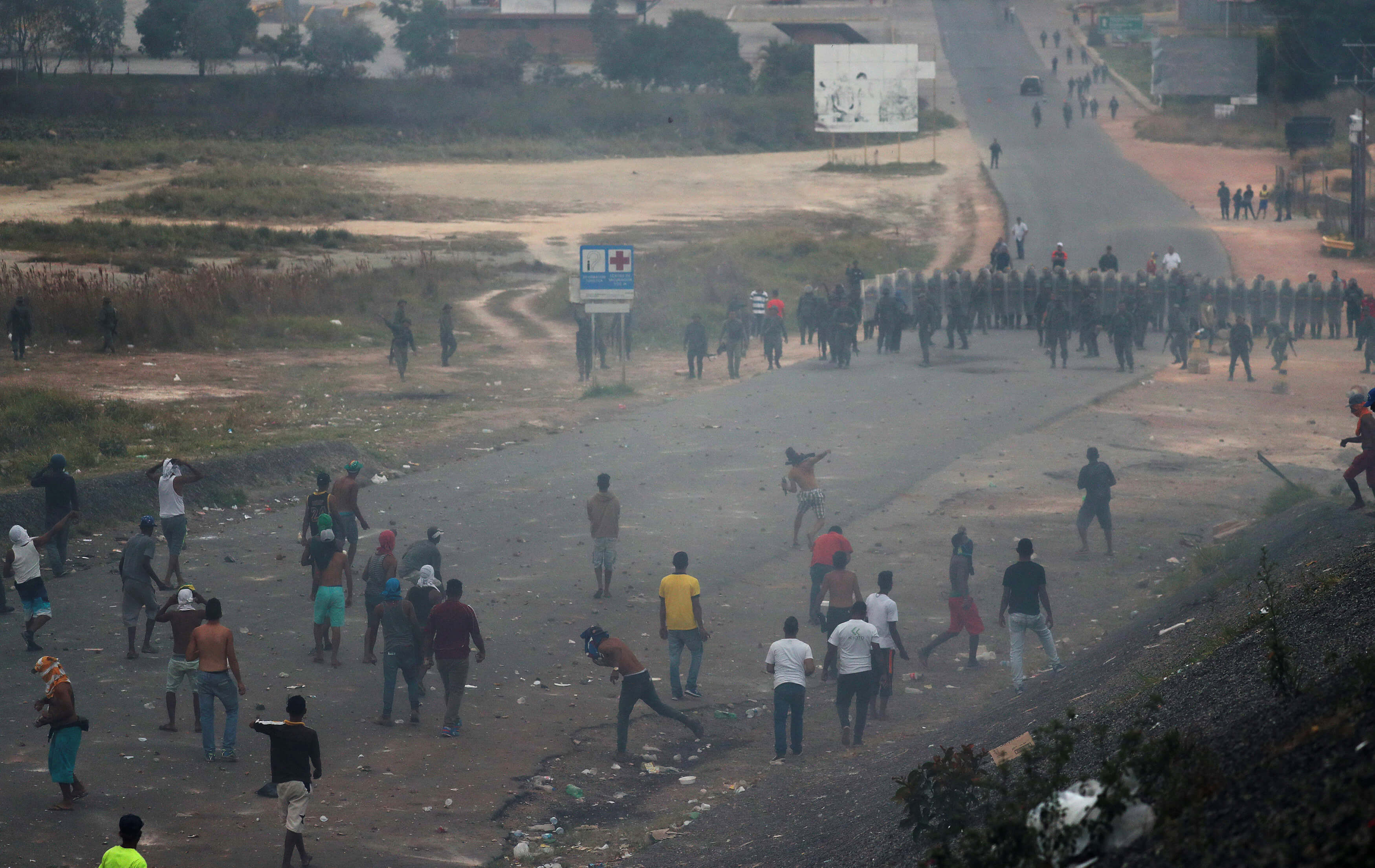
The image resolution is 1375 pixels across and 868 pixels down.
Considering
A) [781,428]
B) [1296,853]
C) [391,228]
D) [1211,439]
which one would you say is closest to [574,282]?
[781,428]

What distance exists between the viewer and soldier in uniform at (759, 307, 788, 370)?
2736cm

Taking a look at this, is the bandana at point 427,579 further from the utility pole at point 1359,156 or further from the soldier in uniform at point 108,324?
the utility pole at point 1359,156

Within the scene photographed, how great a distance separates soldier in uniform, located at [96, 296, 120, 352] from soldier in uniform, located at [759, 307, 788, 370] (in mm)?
13996

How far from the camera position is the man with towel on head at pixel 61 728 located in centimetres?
845

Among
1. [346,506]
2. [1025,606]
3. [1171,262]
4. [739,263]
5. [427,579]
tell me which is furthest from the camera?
[739,263]

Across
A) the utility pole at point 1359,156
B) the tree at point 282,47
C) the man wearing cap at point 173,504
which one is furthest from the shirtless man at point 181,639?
the tree at point 282,47

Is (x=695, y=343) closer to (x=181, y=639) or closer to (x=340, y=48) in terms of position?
(x=181, y=639)

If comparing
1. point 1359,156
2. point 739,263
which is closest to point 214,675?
point 739,263

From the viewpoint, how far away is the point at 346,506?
44.6ft

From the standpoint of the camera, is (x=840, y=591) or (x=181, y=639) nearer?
(x=181, y=639)

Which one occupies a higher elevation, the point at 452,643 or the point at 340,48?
the point at 340,48

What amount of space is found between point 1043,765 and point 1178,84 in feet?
193

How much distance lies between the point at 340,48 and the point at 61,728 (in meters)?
84.4

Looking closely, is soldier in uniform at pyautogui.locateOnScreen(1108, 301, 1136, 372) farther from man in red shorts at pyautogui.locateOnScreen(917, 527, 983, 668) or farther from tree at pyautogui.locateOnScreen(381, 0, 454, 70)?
tree at pyautogui.locateOnScreen(381, 0, 454, 70)
